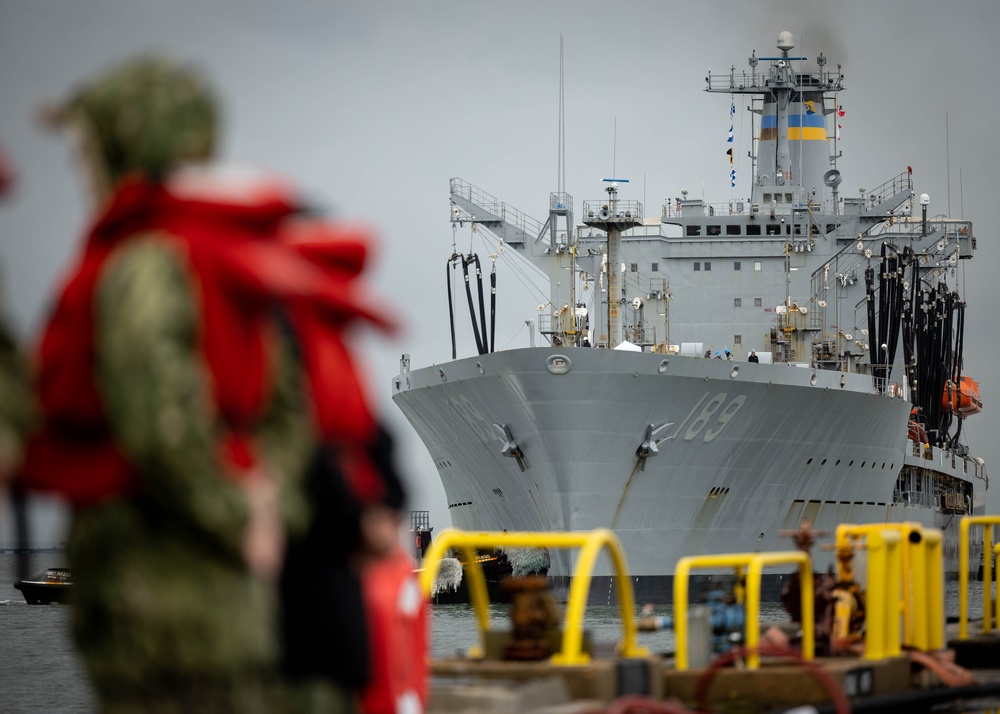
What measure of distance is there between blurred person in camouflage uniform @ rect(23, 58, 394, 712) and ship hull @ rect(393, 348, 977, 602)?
24.5m

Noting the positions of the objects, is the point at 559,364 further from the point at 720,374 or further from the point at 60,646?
the point at 60,646

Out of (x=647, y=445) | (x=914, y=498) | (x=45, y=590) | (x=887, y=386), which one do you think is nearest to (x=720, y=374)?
(x=647, y=445)

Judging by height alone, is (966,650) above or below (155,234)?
below

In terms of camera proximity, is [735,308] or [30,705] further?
[735,308]

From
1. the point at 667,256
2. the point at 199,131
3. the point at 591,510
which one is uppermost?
the point at 667,256

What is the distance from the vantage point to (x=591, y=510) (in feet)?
92.8

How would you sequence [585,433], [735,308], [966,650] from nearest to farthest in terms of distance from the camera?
[966,650] → [585,433] → [735,308]

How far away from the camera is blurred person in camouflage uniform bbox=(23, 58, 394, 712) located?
268 cm

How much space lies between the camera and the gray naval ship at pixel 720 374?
28.3m

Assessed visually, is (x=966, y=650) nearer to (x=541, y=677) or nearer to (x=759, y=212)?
(x=541, y=677)

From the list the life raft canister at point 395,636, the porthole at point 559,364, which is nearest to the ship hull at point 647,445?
the porthole at point 559,364

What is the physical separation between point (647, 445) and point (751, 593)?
68.6ft

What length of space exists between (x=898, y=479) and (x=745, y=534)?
34.8ft

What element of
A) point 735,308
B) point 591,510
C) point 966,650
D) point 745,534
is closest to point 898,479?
point 735,308
